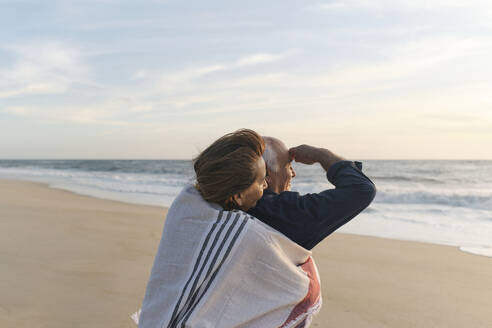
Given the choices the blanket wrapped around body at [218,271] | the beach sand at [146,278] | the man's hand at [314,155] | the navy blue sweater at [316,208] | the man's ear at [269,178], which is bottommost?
the beach sand at [146,278]

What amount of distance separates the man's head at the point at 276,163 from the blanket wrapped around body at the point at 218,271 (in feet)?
1.00

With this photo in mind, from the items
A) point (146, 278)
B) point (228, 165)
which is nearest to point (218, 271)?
point (228, 165)

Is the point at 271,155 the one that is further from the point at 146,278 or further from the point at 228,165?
the point at 146,278

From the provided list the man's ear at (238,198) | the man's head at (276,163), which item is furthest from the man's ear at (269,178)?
the man's ear at (238,198)

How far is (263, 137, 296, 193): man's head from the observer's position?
1.73 meters

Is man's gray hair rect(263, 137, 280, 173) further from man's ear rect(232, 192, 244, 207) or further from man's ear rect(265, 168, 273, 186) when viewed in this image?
man's ear rect(232, 192, 244, 207)

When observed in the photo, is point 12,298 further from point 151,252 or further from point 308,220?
point 308,220

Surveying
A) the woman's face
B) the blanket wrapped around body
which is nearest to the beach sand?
the blanket wrapped around body

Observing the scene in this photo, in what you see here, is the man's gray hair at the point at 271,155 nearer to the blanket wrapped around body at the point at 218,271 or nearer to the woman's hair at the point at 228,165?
the woman's hair at the point at 228,165

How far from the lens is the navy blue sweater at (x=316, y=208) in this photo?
1519 mm

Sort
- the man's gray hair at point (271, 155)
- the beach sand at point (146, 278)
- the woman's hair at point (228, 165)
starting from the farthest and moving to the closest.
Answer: the beach sand at point (146, 278) < the man's gray hair at point (271, 155) < the woman's hair at point (228, 165)

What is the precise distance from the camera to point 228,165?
144cm

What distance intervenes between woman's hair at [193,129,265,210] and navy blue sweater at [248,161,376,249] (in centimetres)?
17

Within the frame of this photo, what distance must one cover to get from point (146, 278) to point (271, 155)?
10.0 feet
